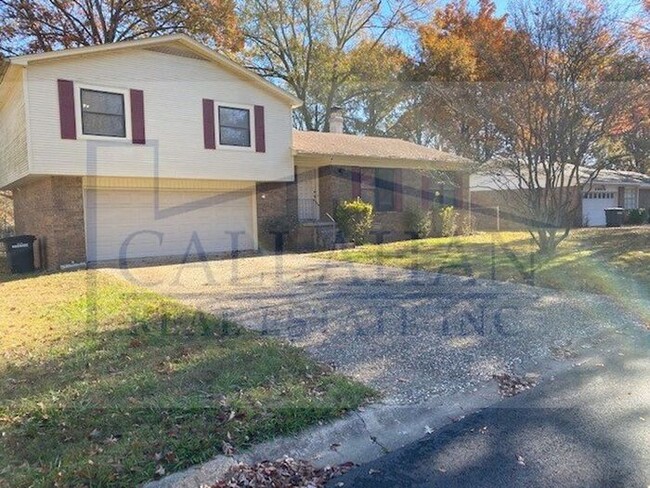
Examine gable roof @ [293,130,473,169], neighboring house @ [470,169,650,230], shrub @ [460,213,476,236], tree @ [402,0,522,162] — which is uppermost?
tree @ [402,0,522,162]

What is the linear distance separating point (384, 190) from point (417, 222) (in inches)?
70.1

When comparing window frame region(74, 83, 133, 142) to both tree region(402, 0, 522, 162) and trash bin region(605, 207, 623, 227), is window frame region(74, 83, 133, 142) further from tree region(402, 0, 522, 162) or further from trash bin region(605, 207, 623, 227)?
trash bin region(605, 207, 623, 227)

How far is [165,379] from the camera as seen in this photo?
4.17 metres

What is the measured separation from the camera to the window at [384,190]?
59.0ft

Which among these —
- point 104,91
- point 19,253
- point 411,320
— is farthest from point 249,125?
point 411,320

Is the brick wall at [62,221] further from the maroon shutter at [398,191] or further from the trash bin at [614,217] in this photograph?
the trash bin at [614,217]

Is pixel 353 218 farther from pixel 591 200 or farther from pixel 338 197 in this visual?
pixel 591 200

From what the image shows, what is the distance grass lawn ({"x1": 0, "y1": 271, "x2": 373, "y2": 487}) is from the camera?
2973 millimetres

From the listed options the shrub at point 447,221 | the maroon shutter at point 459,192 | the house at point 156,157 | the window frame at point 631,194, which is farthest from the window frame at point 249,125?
the window frame at point 631,194

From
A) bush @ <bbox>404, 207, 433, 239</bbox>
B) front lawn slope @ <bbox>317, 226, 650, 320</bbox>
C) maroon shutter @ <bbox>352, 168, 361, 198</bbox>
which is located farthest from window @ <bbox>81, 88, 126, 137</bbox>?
bush @ <bbox>404, 207, 433, 239</bbox>

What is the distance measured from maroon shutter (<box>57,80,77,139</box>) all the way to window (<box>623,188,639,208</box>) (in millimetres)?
29569

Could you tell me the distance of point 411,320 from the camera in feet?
21.0

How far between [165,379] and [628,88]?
449 inches

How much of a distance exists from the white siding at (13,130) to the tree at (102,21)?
925 cm
